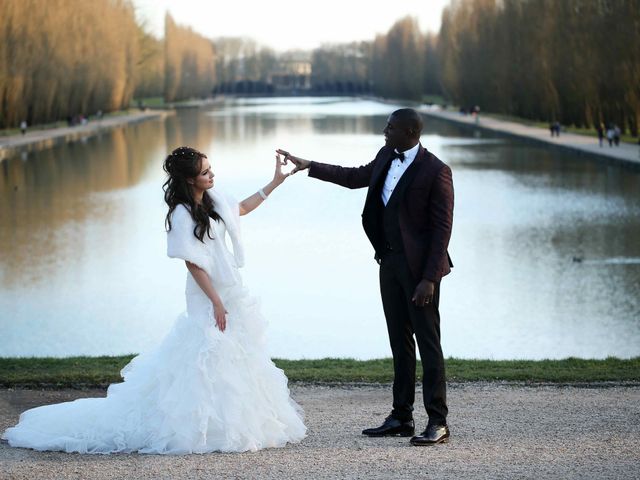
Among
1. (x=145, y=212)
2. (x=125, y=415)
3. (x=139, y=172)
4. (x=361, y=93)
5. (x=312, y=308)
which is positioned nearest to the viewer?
(x=125, y=415)

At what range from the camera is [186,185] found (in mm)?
5859

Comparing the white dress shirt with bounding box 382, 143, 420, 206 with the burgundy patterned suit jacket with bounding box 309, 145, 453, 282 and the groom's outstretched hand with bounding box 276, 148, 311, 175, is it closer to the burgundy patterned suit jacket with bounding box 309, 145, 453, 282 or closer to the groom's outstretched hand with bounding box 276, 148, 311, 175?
the burgundy patterned suit jacket with bounding box 309, 145, 453, 282

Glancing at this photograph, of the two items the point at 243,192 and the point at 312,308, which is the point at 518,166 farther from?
the point at 312,308

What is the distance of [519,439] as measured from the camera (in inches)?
234

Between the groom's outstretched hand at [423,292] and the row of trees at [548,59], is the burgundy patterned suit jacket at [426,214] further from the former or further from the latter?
the row of trees at [548,59]

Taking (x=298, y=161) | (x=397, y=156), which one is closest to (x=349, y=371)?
(x=298, y=161)

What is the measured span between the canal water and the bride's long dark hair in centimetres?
448

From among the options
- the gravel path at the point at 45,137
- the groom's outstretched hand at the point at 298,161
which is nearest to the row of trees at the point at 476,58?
the gravel path at the point at 45,137

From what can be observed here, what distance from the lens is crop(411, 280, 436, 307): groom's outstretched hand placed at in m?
5.76

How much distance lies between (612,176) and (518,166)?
482 cm

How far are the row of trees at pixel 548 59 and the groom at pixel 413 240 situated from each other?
3966 cm

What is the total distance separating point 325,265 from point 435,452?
1206 centimetres

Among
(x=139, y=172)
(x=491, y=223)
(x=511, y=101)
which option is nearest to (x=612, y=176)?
(x=491, y=223)

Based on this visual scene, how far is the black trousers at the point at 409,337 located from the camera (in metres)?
5.89
